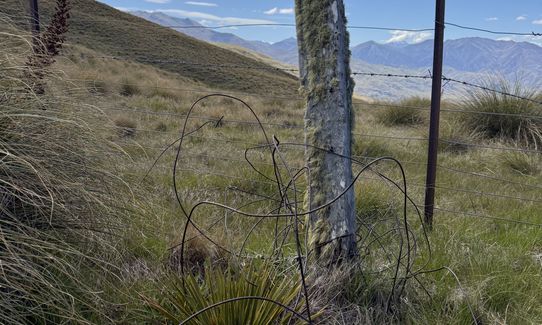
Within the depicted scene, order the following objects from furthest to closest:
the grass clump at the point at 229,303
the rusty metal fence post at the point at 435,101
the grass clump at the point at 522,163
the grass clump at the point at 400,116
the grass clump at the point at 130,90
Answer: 1. the grass clump at the point at 130,90
2. the grass clump at the point at 400,116
3. the grass clump at the point at 522,163
4. the rusty metal fence post at the point at 435,101
5. the grass clump at the point at 229,303

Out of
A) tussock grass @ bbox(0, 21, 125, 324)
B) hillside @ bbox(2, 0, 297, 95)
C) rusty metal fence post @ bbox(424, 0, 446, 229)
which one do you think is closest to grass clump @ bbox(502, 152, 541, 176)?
rusty metal fence post @ bbox(424, 0, 446, 229)

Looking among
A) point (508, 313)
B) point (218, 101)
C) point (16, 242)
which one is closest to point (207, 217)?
point (16, 242)

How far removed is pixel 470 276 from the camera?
2699mm

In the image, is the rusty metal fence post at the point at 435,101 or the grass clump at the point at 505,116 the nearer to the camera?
the rusty metal fence post at the point at 435,101

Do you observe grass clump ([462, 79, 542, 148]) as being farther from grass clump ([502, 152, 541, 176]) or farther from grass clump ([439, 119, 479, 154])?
grass clump ([502, 152, 541, 176])

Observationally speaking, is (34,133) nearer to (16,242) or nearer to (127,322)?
(16,242)

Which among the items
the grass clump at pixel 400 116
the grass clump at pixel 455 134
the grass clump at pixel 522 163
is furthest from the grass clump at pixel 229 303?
the grass clump at pixel 400 116

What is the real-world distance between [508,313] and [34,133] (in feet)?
8.01

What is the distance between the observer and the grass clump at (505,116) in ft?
24.9

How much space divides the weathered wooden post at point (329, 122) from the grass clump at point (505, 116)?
5677 mm

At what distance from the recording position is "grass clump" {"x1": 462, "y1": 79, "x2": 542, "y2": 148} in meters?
7.60

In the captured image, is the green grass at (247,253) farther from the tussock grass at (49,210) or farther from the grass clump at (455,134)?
the grass clump at (455,134)

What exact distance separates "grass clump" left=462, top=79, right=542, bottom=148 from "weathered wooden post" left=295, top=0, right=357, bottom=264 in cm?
568

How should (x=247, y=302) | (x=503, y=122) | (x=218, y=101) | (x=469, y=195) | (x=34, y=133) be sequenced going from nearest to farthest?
1. (x=247, y=302)
2. (x=34, y=133)
3. (x=469, y=195)
4. (x=503, y=122)
5. (x=218, y=101)
